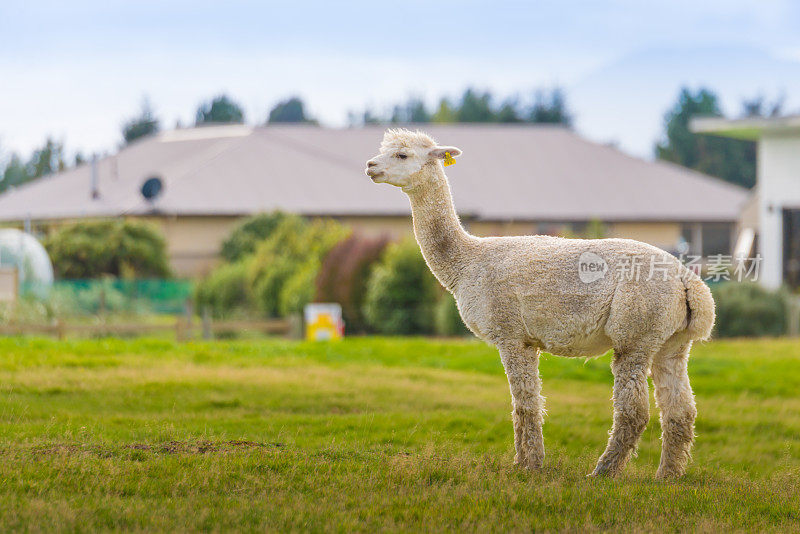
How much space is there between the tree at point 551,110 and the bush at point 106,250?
144ft

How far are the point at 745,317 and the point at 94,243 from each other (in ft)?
77.1

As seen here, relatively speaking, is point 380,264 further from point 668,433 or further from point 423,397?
point 668,433

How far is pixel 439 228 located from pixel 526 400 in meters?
1.79

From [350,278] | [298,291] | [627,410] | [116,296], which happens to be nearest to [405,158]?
[627,410]

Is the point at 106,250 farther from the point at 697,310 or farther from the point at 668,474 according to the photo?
the point at 697,310

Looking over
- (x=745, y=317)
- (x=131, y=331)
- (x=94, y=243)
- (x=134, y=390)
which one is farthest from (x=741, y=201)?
(x=134, y=390)

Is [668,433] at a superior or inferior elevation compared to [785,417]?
superior

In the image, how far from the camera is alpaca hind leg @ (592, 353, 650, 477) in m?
9.09

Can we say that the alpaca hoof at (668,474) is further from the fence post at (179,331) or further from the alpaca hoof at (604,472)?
the fence post at (179,331)

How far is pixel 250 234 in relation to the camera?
42.6m

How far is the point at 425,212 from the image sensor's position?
9.75 m

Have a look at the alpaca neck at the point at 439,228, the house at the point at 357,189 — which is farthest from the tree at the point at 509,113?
the alpaca neck at the point at 439,228

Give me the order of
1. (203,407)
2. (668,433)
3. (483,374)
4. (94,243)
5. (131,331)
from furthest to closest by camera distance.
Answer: (94,243), (131,331), (483,374), (203,407), (668,433)

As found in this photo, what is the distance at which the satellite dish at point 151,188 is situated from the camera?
4609 centimetres
